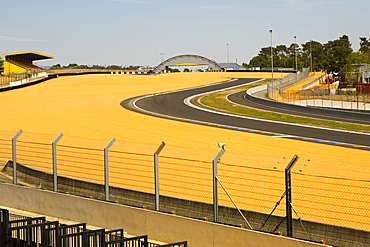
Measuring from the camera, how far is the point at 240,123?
116 ft

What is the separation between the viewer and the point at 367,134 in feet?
99.9

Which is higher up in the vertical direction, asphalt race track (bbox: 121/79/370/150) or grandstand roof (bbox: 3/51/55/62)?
grandstand roof (bbox: 3/51/55/62)

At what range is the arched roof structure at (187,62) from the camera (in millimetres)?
176625

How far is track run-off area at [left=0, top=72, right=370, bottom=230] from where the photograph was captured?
36.3ft

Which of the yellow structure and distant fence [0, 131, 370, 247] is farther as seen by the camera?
the yellow structure

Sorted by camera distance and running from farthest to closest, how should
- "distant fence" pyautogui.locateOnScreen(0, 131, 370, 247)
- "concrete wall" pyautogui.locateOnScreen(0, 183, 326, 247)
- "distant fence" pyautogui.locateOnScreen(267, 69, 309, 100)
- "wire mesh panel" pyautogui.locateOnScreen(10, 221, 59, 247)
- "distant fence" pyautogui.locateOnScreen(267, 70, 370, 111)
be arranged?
"distant fence" pyautogui.locateOnScreen(267, 69, 309, 100) < "distant fence" pyautogui.locateOnScreen(267, 70, 370, 111) < "concrete wall" pyautogui.locateOnScreen(0, 183, 326, 247) < "distant fence" pyautogui.locateOnScreen(0, 131, 370, 247) < "wire mesh panel" pyautogui.locateOnScreen(10, 221, 59, 247)

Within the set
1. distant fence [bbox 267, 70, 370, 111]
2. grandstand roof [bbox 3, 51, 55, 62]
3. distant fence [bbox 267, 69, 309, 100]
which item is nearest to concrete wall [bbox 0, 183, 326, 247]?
distant fence [bbox 267, 70, 370, 111]

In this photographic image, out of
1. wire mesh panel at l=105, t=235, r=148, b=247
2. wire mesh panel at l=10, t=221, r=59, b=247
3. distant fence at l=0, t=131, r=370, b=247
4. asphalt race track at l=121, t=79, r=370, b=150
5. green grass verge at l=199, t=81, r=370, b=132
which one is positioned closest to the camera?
wire mesh panel at l=105, t=235, r=148, b=247

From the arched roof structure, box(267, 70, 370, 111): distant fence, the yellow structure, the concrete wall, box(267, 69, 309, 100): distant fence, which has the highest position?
Result: the arched roof structure

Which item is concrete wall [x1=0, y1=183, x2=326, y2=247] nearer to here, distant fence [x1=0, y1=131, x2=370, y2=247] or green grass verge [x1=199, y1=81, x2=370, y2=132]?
distant fence [x1=0, y1=131, x2=370, y2=247]

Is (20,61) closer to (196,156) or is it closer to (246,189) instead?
(196,156)

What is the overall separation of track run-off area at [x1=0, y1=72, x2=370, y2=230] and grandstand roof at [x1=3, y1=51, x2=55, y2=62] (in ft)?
141

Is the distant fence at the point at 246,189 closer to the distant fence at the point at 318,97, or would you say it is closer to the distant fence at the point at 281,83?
the distant fence at the point at 318,97

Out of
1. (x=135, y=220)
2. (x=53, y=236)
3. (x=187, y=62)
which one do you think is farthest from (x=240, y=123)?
(x=187, y=62)
